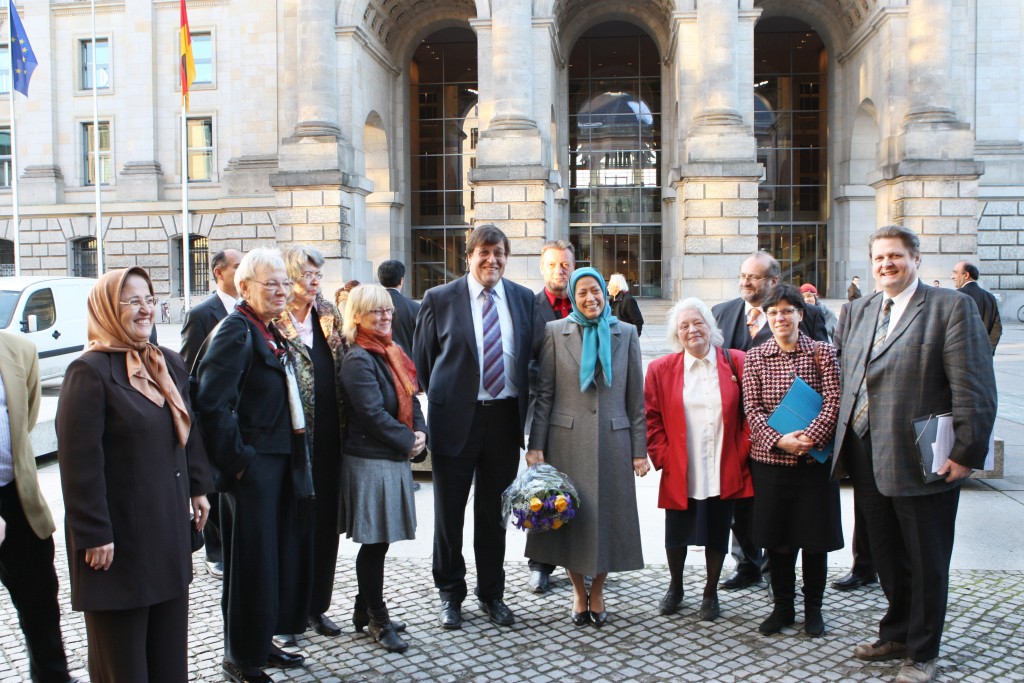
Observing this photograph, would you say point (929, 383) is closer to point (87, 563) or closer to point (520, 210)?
point (87, 563)

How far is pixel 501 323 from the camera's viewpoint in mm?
5285

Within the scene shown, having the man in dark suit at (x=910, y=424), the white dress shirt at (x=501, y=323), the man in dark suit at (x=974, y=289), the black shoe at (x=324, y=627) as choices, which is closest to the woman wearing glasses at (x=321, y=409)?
the black shoe at (x=324, y=627)

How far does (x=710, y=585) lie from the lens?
5027 mm

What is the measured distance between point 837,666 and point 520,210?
2005cm

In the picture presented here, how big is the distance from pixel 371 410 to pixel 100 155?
109ft

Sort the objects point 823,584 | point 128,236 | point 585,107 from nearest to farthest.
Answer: point 823,584, point 128,236, point 585,107

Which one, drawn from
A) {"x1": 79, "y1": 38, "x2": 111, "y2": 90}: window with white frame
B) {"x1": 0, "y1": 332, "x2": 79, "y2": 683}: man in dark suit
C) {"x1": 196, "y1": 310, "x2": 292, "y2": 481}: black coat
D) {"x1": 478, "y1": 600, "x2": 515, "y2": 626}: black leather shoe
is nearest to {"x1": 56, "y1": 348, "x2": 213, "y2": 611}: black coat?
{"x1": 196, "y1": 310, "x2": 292, "y2": 481}: black coat

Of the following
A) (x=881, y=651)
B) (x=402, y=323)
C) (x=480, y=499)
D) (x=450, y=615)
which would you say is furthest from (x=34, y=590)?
(x=402, y=323)

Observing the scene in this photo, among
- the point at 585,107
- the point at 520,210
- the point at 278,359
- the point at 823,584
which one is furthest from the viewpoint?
the point at 585,107

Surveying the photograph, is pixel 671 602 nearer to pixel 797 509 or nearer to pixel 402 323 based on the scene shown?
pixel 797 509

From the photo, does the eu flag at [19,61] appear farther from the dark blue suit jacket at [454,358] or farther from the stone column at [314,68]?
the dark blue suit jacket at [454,358]

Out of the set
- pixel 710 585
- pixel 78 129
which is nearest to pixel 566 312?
pixel 710 585

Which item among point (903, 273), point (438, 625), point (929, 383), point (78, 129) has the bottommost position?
point (438, 625)

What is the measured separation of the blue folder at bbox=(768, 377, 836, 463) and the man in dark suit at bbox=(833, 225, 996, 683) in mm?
130
